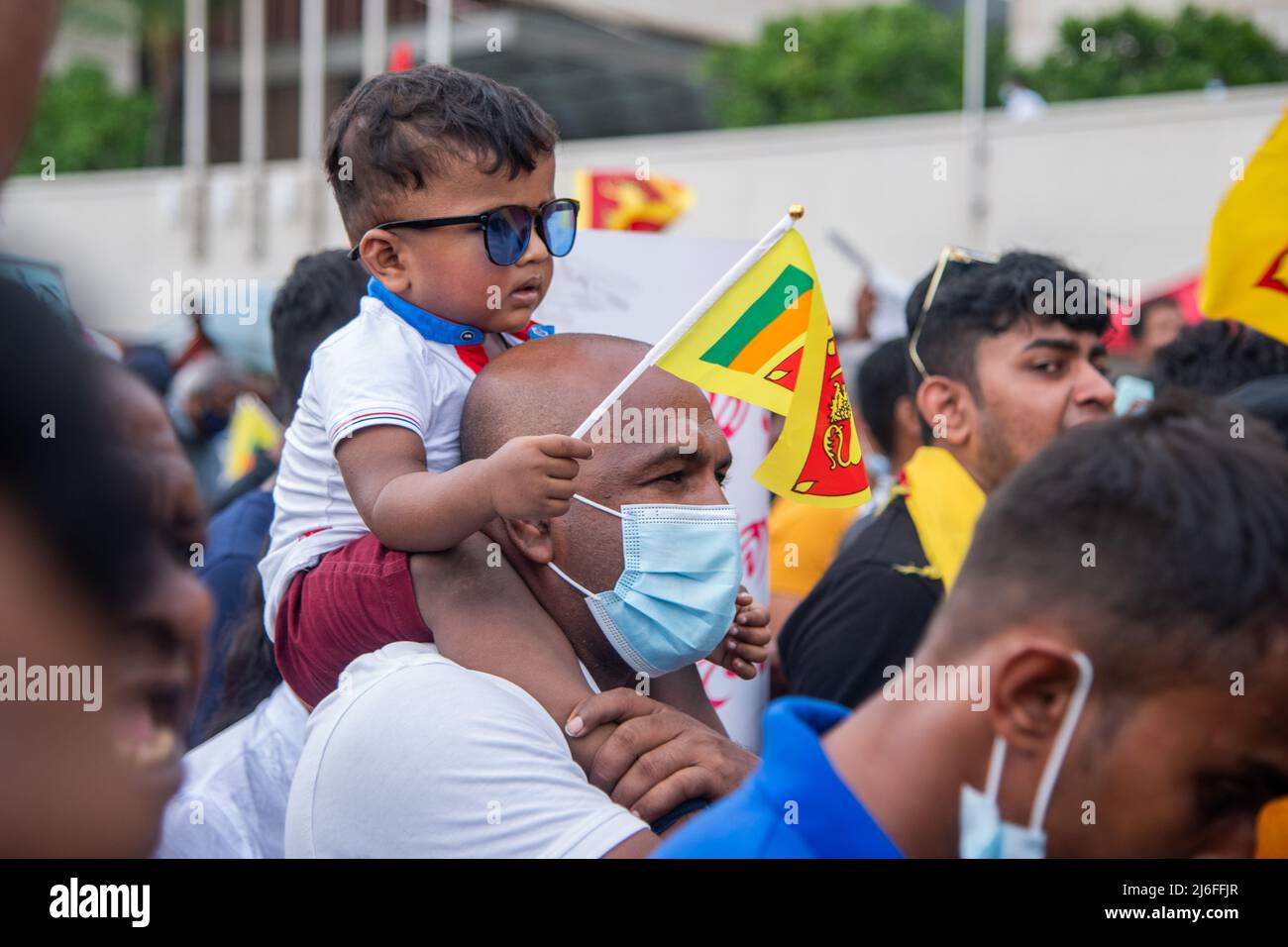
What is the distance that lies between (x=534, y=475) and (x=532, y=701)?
0.33m

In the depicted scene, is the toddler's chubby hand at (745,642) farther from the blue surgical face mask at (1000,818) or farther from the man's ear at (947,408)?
the man's ear at (947,408)

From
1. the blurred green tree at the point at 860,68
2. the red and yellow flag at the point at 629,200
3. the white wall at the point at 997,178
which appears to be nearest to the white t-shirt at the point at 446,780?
the red and yellow flag at the point at 629,200

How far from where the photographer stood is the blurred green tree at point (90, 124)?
90.1ft

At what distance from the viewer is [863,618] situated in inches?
130

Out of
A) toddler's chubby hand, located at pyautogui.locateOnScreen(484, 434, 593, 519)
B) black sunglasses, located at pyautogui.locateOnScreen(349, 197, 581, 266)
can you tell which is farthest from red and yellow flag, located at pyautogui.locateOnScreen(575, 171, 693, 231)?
toddler's chubby hand, located at pyautogui.locateOnScreen(484, 434, 593, 519)

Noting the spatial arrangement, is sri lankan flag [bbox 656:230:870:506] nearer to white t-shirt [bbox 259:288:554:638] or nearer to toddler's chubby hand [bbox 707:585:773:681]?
toddler's chubby hand [bbox 707:585:773:681]

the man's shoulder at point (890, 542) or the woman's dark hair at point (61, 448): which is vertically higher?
the woman's dark hair at point (61, 448)

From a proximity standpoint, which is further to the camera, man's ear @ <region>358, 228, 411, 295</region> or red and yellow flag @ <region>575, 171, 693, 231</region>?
red and yellow flag @ <region>575, 171, 693, 231</region>

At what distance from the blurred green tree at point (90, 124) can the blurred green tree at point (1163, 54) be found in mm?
17758

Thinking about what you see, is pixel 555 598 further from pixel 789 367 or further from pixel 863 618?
pixel 863 618

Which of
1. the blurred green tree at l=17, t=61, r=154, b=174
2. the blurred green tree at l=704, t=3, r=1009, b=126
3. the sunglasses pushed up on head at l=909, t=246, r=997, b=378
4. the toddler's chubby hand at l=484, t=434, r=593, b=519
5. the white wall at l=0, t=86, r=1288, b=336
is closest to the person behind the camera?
the toddler's chubby hand at l=484, t=434, r=593, b=519

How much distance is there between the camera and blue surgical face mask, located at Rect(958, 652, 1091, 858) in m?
1.53

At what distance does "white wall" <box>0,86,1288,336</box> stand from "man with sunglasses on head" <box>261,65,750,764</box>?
40.2ft

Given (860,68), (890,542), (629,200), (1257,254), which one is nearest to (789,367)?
(890,542)
